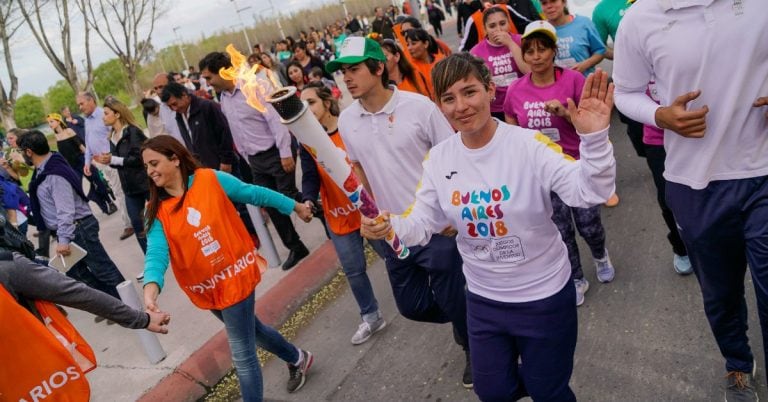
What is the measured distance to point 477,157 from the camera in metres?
2.40

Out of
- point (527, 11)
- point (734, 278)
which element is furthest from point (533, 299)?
point (527, 11)

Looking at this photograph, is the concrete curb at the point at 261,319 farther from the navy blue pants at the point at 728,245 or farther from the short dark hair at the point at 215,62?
the navy blue pants at the point at 728,245

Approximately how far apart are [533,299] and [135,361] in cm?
405

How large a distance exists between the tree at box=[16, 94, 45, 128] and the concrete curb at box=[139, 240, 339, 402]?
5464 centimetres

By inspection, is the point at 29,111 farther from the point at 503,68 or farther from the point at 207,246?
the point at 207,246

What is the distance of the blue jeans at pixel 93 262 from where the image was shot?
5582 millimetres

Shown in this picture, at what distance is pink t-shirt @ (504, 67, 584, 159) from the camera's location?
12.4ft

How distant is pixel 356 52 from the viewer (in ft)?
10.6

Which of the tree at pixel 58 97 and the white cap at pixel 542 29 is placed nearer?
the white cap at pixel 542 29

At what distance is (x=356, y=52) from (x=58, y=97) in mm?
63924

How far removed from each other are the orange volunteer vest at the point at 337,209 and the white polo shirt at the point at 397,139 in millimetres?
747

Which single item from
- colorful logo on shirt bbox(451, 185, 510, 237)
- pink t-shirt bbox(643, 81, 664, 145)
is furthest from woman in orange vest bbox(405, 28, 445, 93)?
colorful logo on shirt bbox(451, 185, 510, 237)

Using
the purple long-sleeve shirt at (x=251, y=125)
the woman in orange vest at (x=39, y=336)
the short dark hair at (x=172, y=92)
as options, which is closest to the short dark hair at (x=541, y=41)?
the purple long-sleeve shirt at (x=251, y=125)

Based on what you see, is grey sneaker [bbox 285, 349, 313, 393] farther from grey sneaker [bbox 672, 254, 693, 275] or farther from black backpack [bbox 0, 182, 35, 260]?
grey sneaker [bbox 672, 254, 693, 275]
